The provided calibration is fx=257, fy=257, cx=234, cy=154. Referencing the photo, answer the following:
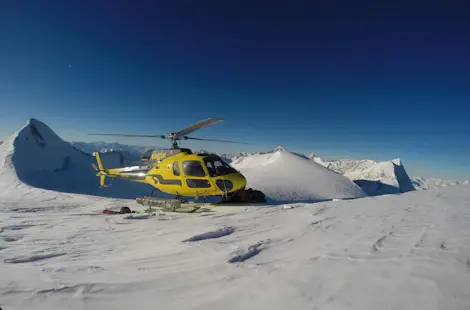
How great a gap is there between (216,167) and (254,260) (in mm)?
7675

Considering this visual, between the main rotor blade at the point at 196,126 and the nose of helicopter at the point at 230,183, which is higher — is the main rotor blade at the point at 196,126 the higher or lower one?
the higher one

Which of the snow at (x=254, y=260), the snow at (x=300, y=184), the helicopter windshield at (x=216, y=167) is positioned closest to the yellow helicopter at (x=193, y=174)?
the helicopter windshield at (x=216, y=167)

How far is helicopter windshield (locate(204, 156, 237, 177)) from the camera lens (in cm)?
1118

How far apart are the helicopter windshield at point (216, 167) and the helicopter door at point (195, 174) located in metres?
0.31

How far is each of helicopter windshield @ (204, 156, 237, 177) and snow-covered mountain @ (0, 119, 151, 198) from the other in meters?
26.0

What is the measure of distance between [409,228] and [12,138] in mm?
45674

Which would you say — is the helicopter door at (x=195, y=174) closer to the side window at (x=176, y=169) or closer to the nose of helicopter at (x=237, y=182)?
the side window at (x=176, y=169)

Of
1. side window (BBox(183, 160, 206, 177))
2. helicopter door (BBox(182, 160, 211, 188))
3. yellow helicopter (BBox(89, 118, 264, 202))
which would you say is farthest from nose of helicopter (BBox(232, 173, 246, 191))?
side window (BBox(183, 160, 206, 177))

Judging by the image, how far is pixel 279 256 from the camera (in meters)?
3.96

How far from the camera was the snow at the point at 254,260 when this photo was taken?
2688 millimetres

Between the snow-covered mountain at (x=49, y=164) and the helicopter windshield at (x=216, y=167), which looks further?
the snow-covered mountain at (x=49, y=164)

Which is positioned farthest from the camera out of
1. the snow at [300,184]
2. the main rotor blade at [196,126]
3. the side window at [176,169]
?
the snow at [300,184]

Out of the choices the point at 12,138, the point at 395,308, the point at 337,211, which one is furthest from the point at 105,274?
the point at 12,138

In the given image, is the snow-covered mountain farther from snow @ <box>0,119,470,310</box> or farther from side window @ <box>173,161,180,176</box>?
snow @ <box>0,119,470,310</box>
